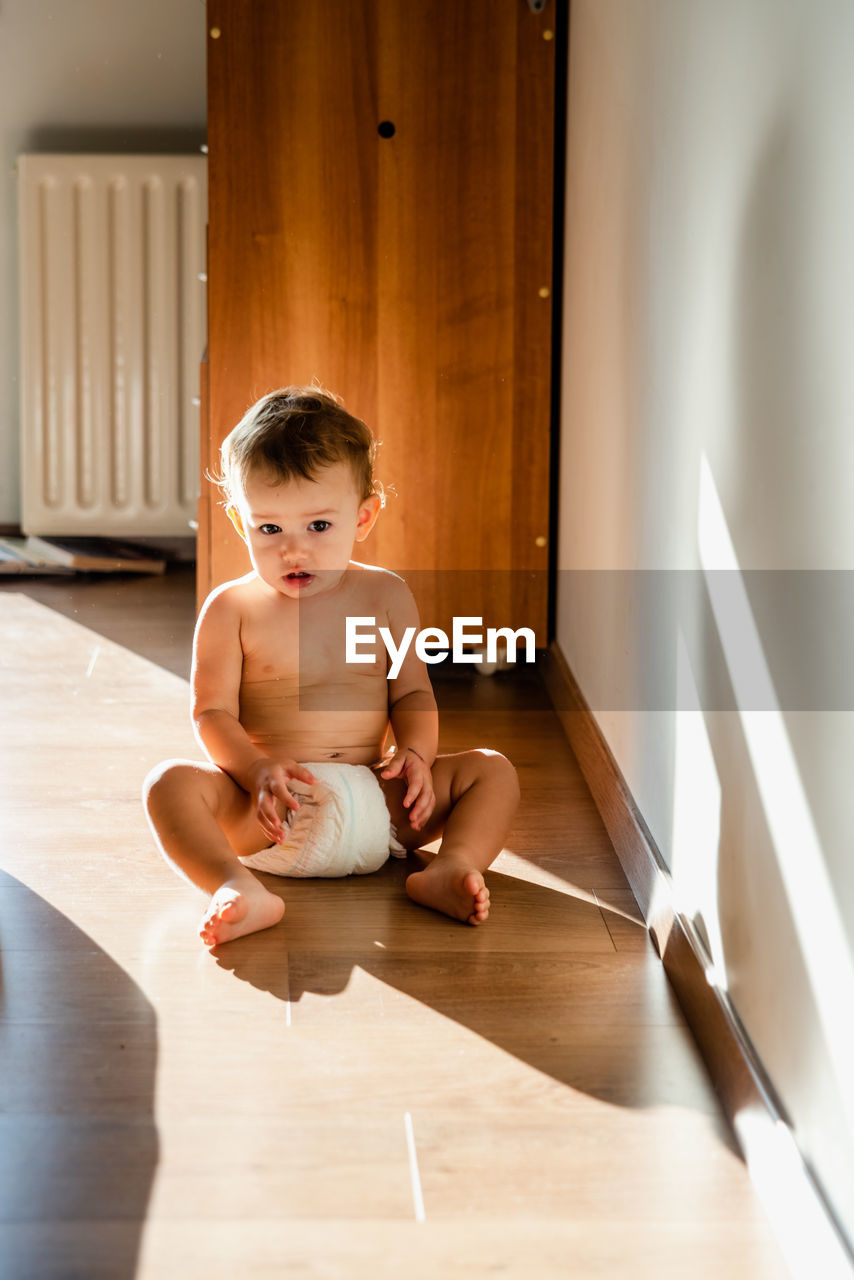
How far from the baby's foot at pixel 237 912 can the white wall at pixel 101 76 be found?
86.9 inches

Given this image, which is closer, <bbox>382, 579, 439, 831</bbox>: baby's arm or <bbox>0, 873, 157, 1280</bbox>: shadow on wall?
<bbox>0, 873, 157, 1280</bbox>: shadow on wall

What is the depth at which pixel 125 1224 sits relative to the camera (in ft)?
2.53

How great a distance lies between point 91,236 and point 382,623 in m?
1.82

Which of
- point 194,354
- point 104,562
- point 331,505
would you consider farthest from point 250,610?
point 194,354

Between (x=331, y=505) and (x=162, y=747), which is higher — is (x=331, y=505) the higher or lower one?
the higher one

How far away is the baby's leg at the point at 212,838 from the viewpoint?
3.69ft

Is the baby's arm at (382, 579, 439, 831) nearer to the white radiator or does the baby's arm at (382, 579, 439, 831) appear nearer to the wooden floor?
the wooden floor

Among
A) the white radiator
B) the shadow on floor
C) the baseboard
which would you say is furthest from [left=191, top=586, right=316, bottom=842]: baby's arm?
the white radiator

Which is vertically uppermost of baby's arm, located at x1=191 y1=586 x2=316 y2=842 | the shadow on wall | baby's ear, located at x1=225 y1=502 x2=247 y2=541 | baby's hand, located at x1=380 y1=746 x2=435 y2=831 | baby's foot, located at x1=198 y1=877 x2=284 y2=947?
baby's ear, located at x1=225 y1=502 x2=247 y2=541

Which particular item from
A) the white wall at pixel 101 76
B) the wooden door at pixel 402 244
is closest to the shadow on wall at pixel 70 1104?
the wooden door at pixel 402 244

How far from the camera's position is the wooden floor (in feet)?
2.51

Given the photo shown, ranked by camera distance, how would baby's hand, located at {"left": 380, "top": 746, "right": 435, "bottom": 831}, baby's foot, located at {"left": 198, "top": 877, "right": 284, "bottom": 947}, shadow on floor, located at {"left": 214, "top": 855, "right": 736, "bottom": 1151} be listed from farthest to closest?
baby's hand, located at {"left": 380, "top": 746, "right": 435, "bottom": 831}
baby's foot, located at {"left": 198, "top": 877, "right": 284, "bottom": 947}
shadow on floor, located at {"left": 214, "top": 855, "right": 736, "bottom": 1151}

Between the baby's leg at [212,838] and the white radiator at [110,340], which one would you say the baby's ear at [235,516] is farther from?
the white radiator at [110,340]

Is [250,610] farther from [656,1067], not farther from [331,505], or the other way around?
[656,1067]
